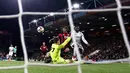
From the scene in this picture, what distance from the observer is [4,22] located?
2061 centimetres

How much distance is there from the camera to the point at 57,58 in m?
6.51

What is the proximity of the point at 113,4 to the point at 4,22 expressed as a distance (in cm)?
1135

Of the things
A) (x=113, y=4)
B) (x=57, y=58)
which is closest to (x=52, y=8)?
(x=113, y=4)

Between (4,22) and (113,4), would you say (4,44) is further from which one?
(113,4)

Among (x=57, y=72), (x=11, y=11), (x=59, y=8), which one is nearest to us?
(x=57, y=72)

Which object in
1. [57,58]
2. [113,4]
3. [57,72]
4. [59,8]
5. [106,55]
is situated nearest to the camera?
[57,72]

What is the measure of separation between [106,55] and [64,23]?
3101 mm

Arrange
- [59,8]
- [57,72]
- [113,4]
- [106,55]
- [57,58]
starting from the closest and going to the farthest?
[57,72]
[57,58]
[113,4]
[106,55]
[59,8]

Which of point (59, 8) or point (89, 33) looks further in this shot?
point (89, 33)

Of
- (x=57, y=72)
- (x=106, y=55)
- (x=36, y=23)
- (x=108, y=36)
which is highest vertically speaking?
(x=36, y=23)

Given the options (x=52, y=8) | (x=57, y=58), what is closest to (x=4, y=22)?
(x=52, y=8)

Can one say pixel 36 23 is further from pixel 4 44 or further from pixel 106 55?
pixel 106 55

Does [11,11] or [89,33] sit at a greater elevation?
[11,11]

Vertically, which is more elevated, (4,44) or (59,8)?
(59,8)
